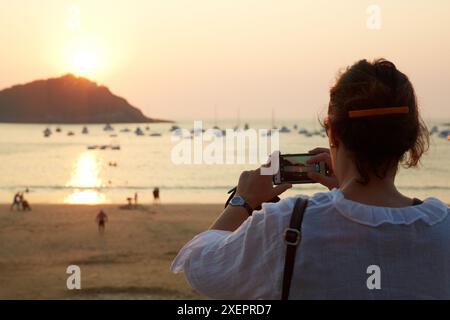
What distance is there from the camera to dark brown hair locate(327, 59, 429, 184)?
6.61 feet

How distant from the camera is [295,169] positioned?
2420 mm

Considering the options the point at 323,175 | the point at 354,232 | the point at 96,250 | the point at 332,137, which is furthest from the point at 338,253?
the point at 96,250

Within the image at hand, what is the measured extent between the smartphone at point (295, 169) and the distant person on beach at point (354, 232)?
0.28 metres

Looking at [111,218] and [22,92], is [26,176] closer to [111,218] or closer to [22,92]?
[111,218]

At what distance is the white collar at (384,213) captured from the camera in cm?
200

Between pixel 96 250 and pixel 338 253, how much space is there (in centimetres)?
1910

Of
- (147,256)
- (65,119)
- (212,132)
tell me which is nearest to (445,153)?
(212,132)

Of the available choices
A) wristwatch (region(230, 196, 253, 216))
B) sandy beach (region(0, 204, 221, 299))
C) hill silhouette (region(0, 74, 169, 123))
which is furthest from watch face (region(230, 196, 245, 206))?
hill silhouette (region(0, 74, 169, 123))

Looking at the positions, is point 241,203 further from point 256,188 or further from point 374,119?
point 374,119

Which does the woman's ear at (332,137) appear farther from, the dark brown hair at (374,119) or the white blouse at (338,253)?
the white blouse at (338,253)

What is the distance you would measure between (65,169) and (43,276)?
188 ft

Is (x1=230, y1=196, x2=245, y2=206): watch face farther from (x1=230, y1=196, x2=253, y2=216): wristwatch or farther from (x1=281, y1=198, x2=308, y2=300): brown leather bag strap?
(x1=281, y1=198, x2=308, y2=300): brown leather bag strap

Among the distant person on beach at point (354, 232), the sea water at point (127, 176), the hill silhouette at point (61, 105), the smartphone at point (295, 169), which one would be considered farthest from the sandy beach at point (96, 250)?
the hill silhouette at point (61, 105)
